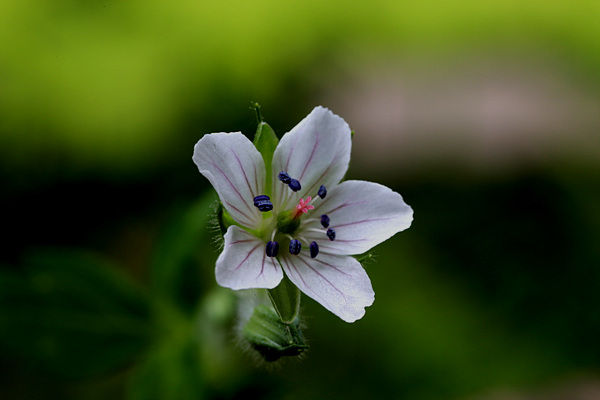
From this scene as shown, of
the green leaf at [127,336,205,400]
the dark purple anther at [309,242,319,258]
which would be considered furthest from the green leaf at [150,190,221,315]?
the dark purple anther at [309,242,319,258]

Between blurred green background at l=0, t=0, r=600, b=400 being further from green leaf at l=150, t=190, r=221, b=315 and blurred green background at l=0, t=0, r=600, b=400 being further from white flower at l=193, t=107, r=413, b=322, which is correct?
white flower at l=193, t=107, r=413, b=322

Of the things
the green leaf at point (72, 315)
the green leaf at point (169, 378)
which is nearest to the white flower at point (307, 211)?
the green leaf at point (169, 378)

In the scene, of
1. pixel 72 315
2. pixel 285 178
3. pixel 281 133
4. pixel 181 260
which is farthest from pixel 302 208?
pixel 281 133

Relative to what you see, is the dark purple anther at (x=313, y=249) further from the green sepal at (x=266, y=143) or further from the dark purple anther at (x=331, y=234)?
the green sepal at (x=266, y=143)

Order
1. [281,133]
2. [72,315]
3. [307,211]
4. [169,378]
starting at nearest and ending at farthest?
[307,211] < [169,378] < [72,315] < [281,133]

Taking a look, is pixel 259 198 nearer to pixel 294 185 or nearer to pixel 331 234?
pixel 294 185

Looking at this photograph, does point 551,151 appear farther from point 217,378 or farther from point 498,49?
point 217,378

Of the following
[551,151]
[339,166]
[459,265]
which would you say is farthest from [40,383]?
[551,151]

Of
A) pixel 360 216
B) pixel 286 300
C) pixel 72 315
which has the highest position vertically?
pixel 360 216
